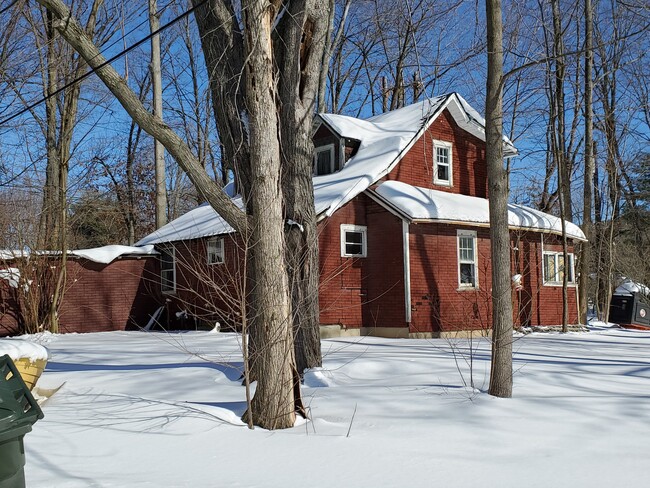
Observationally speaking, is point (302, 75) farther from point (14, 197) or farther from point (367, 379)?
point (14, 197)

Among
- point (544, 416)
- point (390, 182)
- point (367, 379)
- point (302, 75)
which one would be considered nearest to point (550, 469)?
point (544, 416)

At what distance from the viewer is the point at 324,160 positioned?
59.8 ft

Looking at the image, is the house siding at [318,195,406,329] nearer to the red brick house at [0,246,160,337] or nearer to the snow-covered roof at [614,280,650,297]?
the red brick house at [0,246,160,337]

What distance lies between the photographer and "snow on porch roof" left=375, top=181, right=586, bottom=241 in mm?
14898

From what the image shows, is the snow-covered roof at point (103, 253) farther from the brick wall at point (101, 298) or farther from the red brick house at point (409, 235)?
the red brick house at point (409, 235)

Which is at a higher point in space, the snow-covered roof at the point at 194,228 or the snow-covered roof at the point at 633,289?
the snow-covered roof at the point at 194,228

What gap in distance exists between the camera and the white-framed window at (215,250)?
17281 mm

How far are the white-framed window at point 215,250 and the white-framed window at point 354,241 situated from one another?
3.75 meters

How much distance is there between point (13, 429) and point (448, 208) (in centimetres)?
1320

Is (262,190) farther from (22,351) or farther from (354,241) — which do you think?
(354,241)

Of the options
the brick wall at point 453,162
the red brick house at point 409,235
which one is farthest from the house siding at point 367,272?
the brick wall at point 453,162

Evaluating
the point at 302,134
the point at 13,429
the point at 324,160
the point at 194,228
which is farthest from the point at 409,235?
the point at 13,429

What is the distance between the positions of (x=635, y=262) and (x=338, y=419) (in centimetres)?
2565

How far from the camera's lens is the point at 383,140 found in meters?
17.2
